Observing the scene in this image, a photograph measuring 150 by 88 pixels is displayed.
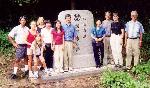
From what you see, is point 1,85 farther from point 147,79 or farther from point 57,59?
point 147,79

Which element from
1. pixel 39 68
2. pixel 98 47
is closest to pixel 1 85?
pixel 39 68

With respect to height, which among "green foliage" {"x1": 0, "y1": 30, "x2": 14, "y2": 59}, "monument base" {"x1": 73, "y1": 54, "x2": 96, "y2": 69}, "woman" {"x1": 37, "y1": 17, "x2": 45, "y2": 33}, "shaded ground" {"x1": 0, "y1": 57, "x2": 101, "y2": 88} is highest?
"woman" {"x1": 37, "y1": 17, "x2": 45, "y2": 33}

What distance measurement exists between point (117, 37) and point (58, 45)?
1956mm

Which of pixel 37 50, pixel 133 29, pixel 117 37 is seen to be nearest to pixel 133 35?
pixel 133 29

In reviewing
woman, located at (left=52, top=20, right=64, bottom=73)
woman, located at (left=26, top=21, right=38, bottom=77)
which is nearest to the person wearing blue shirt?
woman, located at (left=52, top=20, right=64, bottom=73)

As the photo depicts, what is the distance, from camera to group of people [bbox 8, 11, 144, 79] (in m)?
11.3

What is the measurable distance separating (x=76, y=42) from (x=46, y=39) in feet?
4.13

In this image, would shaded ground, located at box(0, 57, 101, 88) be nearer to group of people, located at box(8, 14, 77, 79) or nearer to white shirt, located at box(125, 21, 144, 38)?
group of people, located at box(8, 14, 77, 79)

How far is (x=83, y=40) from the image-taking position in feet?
41.5

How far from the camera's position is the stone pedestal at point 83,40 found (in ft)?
41.1

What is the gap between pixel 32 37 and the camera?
36.8 ft

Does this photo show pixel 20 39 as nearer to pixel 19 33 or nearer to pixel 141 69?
pixel 19 33

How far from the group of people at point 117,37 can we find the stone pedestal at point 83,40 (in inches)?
17.9

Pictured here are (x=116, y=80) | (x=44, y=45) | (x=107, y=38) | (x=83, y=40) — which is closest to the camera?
(x=116, y=80)
